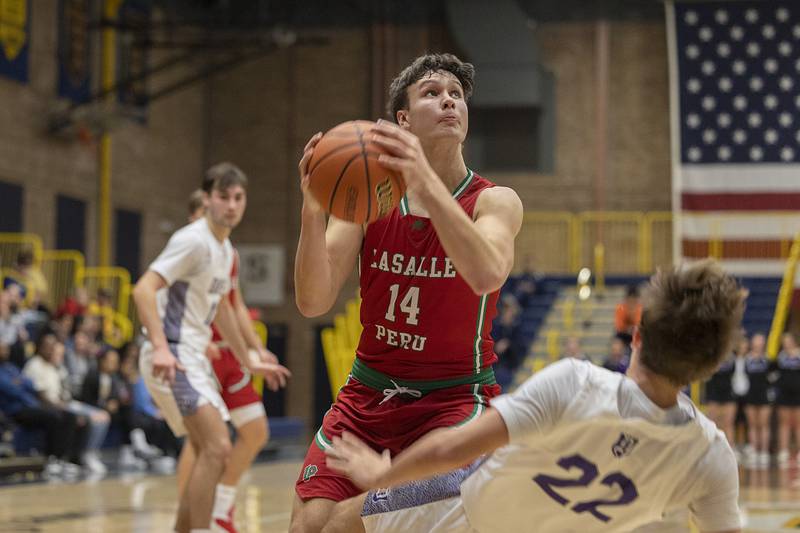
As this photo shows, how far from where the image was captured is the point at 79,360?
43.2 ft

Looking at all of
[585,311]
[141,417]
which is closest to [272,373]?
[141,417]

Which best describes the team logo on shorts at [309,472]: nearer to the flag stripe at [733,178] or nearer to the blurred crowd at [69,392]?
the blurred crowd at [69,392]

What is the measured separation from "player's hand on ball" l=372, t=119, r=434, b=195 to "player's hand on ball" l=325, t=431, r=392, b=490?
26.6 inches

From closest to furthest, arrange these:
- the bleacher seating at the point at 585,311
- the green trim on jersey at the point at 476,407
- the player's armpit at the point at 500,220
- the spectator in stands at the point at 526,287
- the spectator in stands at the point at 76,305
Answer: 1. the player's armpit at the point at 500,220
2. the green trim on jersey at the point at 476,407
3. the spectator in stands at the point at 76,305
4. the bleacher seating at the point at 585,311
5. the spectator in stands at the point at 526,287

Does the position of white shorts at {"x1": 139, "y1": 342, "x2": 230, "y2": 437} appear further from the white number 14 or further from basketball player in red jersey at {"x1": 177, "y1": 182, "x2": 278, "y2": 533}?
the white number 14

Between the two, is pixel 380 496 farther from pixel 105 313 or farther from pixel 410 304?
pixel 105 313

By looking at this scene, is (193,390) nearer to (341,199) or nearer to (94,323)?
(341,199)

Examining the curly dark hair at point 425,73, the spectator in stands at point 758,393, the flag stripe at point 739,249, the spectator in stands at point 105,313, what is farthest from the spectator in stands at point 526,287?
the curly dark hair at point 425,73

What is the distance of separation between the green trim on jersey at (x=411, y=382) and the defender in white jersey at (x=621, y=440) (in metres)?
0.73

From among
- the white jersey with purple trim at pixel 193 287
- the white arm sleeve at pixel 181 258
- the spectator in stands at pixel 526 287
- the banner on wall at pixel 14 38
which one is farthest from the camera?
the spectator in stands at pixel 526 287

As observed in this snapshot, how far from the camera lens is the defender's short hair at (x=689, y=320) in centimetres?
257

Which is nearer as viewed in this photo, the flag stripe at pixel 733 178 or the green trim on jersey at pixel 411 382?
the green trim on jersey at pixel 411 382

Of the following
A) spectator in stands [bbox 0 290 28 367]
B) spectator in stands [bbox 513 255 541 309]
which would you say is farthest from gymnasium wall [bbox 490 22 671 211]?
spectator in stands [bbox 0 290 28 367]

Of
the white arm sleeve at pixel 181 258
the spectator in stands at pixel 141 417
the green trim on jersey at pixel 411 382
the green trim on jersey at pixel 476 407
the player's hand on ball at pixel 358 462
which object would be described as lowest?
the spectator in stands at pixel 141 417
